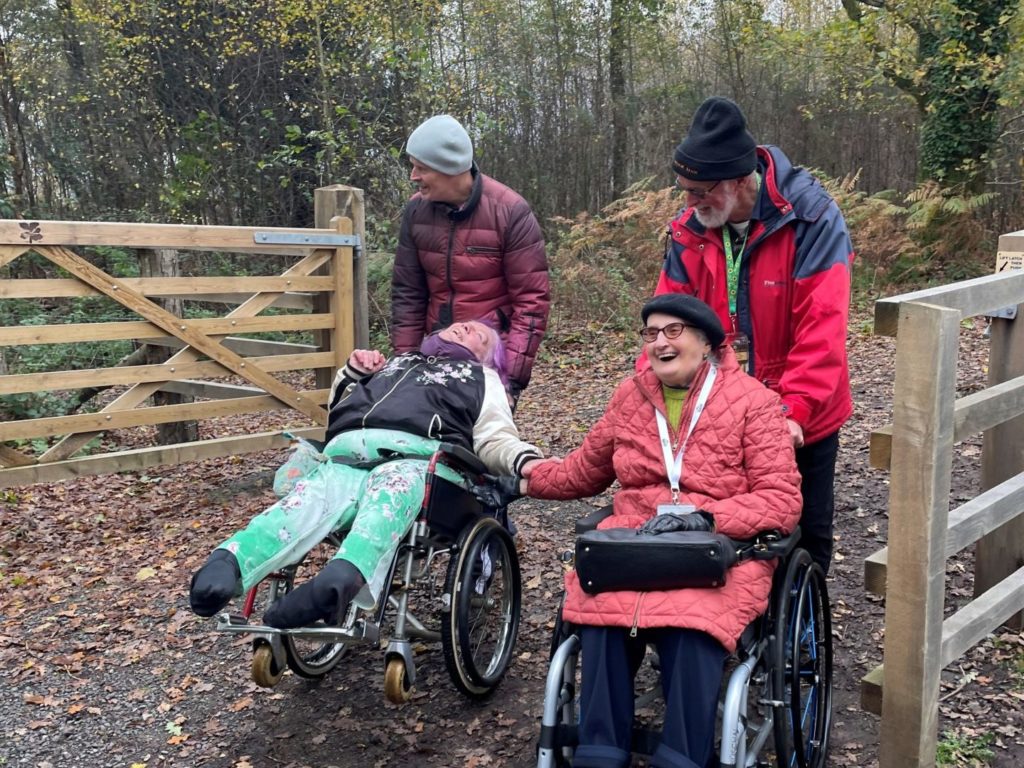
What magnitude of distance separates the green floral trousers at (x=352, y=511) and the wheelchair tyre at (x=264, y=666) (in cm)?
25

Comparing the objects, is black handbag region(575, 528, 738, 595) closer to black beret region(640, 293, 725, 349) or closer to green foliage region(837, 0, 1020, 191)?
black beret region(640, 293, 725, 349)

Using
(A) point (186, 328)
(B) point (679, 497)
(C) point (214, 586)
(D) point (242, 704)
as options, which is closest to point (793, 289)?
(B) point (679, 497)

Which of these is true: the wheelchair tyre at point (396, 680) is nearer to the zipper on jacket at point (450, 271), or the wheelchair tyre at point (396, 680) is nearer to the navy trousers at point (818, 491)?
the navy trousers at point (818, 491)

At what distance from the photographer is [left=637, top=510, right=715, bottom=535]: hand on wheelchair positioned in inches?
99.4

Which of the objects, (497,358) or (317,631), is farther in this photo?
(497,358)

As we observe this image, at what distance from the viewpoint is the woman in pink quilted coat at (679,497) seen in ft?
7.84

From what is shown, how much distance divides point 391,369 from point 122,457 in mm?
2502

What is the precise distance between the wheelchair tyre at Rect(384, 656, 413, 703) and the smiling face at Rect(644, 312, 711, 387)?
122 centimetres

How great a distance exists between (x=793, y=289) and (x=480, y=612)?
5.38 feet

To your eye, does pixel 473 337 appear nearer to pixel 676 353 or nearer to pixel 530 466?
pixel 530 466

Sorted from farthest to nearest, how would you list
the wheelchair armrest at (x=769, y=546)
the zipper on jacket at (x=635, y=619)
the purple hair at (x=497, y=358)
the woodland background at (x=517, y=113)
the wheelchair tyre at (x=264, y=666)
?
the woodland background at (x=517, y=113)
the purple hair at (x=497, y=358)
the wheelchair tyre at (x=264, y=666)
the wheelchair armrest at (x=769, y=546)
the zipper on jacket at (x=635, y=619)

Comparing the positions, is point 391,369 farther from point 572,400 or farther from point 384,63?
point 384,63

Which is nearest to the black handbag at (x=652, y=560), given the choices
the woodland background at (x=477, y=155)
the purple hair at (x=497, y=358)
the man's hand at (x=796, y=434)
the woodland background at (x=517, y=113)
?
the man's hand at (x=796, y=434)

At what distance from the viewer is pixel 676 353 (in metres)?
2.82
